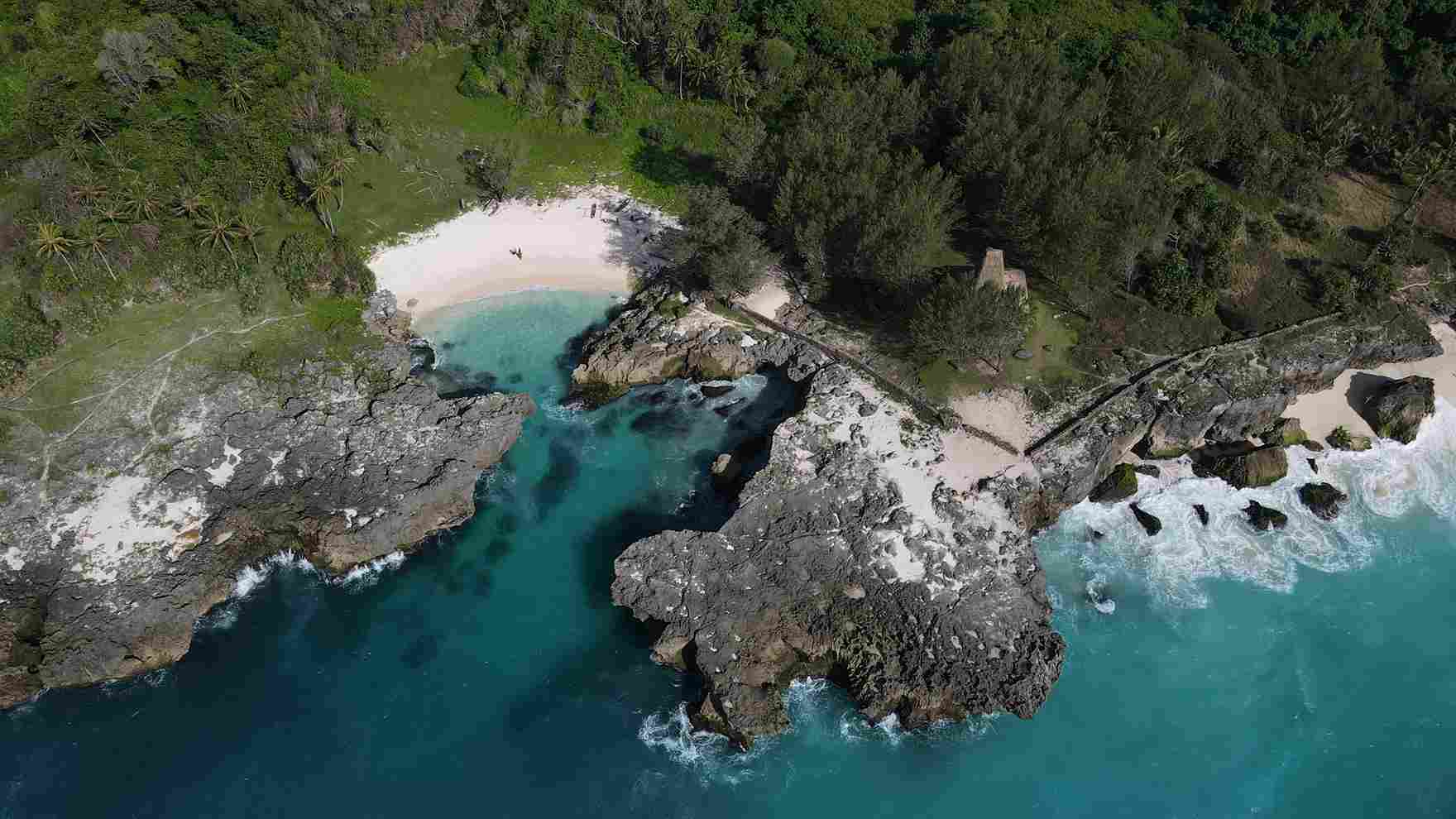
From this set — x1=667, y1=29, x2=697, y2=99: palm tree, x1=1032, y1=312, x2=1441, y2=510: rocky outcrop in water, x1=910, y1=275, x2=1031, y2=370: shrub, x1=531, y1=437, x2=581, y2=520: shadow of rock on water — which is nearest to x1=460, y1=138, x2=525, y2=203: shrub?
x1=667, y1=29, x2=697, y2=99: palm tree

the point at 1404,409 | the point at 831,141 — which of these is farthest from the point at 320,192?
the point at 1404,409

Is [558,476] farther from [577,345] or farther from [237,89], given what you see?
[237,89]

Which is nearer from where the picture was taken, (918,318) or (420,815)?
(420,815)

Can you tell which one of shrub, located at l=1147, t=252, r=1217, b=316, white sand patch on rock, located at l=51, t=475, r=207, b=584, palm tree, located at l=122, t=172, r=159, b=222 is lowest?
white sand patch on rock, located at l=51, t=475, r=207, b=584

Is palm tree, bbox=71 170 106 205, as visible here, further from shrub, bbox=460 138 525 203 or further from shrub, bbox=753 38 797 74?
shrub, bbox=753 38 797 74

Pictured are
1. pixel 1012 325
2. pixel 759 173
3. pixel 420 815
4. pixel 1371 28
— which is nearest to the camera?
pixel 420 815

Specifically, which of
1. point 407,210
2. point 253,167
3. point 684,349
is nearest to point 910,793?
point 684,349

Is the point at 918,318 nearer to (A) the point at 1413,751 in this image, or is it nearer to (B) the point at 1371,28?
(A) the point at 1413,751

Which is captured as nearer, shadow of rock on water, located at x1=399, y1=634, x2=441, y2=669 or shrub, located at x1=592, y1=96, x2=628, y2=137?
shadow of rock on water, located at x1=399, y1=634, x2=441, y2=669

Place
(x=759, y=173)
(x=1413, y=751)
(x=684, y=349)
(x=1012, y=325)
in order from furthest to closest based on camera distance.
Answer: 1. (x=759, y=173)
2. (x=684, y=349)
3. (x=1012, y=325)
4. (x=1413, y=751)
